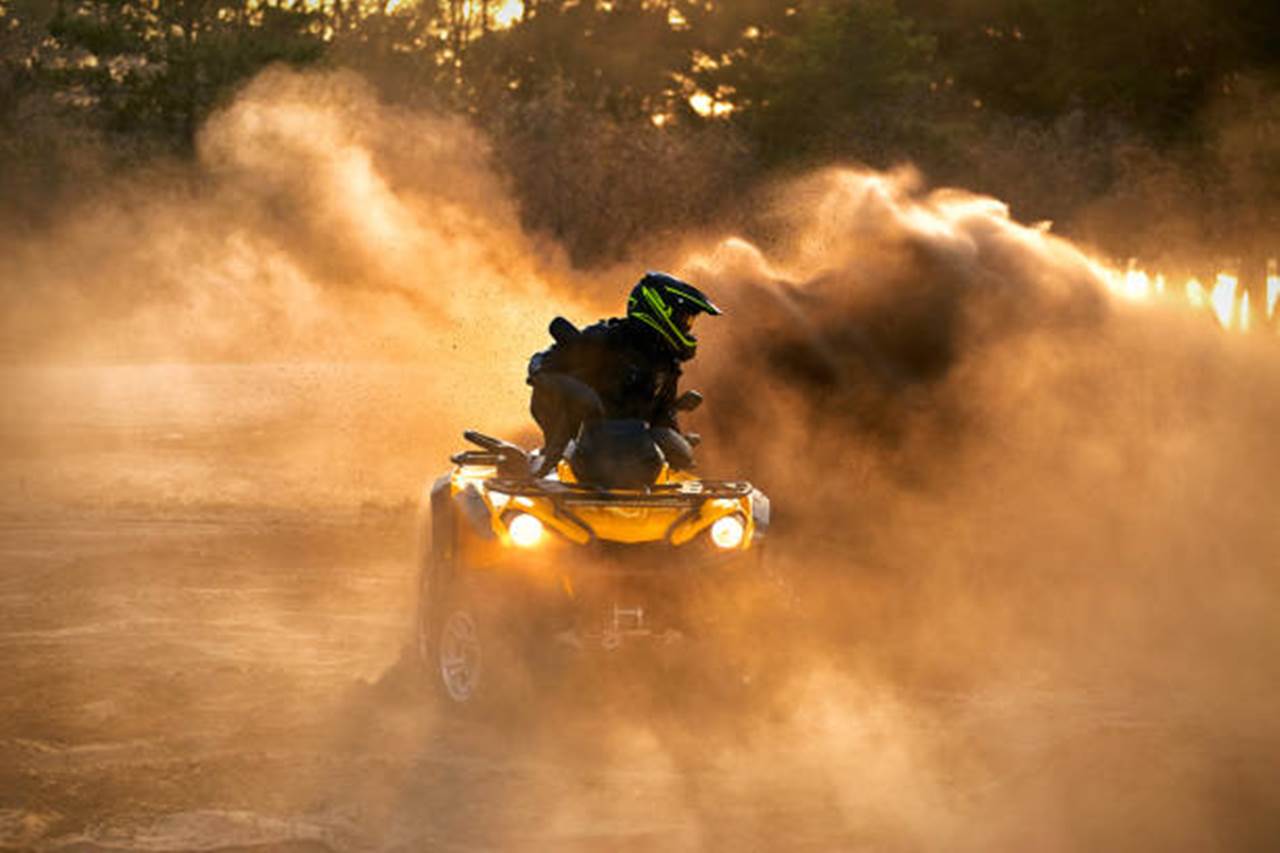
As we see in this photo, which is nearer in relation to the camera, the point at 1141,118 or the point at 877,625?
the point at 877,625

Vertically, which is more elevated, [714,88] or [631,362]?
[714,88]

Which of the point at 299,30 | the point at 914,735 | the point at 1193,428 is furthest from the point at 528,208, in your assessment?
the point at 914,735

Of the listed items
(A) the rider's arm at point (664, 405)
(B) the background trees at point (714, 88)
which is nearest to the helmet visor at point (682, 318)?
(A) the rider's arm at point (664, 405)

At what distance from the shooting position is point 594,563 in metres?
9.85

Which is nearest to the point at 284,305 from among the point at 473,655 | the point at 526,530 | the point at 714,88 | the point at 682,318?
the point at 714,88

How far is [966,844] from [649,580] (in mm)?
2236

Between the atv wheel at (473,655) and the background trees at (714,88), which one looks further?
the background trees at (714,88)

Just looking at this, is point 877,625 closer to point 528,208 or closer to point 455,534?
point 455,534

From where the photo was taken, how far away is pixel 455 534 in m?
10.3

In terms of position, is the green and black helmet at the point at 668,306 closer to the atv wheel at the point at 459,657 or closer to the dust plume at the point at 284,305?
the atv wheel at the point at 459,657

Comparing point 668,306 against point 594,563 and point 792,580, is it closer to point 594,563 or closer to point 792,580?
point 594,563

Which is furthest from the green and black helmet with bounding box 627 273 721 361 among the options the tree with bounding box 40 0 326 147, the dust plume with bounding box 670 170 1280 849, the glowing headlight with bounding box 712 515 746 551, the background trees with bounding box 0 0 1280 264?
the tree with bounding box 40 0 326 147

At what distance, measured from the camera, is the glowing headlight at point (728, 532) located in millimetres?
10016

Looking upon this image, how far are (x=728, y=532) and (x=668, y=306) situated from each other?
1.38 metres
